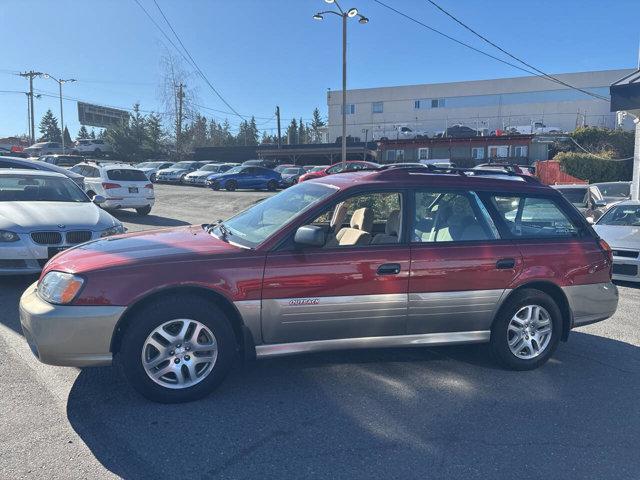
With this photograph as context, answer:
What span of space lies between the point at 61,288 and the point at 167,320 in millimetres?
763

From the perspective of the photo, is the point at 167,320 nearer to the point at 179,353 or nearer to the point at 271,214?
the point at 179,353

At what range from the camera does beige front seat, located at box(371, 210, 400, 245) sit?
4.21m

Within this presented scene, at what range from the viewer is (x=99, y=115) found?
64750 millimetres

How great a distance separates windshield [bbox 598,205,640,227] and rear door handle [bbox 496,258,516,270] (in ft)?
18.9

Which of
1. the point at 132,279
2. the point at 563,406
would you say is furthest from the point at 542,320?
the point at 132,279

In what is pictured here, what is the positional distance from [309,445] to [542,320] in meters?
2.50

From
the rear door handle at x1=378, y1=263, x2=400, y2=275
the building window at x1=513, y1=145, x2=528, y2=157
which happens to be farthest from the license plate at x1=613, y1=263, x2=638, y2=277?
the building window at x1=513, y1=145, x2=528, y2=157

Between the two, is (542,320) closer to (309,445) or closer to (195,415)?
(309,445)

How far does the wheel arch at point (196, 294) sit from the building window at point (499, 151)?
126 feet

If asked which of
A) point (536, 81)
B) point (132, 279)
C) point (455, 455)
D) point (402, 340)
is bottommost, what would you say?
point (455, 455)

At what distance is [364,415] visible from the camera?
3.61 m

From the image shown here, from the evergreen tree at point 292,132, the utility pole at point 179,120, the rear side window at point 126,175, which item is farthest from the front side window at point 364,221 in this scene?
the evergreen tree at point 292,132

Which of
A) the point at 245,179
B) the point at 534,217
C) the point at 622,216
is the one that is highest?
the point at 245,179

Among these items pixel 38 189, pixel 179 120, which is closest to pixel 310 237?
pixel 38 189
